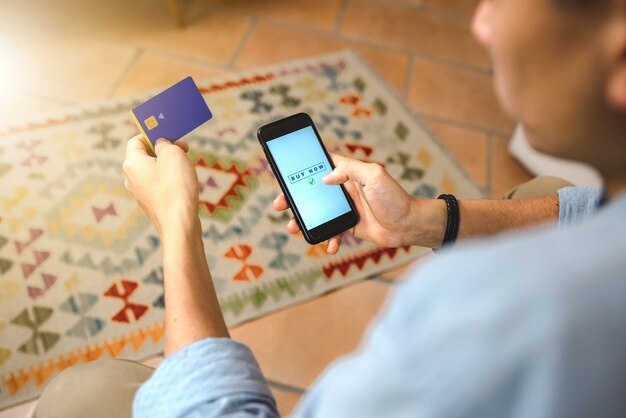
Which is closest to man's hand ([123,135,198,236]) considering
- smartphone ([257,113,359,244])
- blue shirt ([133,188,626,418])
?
smartphone ([257,113,359,244])

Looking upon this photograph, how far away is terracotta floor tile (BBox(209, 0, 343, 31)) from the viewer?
1989 mm

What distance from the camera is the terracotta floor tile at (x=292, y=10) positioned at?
1989 millimetres

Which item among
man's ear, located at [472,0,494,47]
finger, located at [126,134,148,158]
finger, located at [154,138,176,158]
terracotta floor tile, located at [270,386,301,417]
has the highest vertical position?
finger, located at [126,134,148,158]

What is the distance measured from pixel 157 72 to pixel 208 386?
1449mm

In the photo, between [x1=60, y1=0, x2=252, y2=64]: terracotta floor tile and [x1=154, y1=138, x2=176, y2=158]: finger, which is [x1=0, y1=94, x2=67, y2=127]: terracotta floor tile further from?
[x1=154, y1=138, x2=176, y2=158]: finger

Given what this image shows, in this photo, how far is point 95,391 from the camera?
706mm

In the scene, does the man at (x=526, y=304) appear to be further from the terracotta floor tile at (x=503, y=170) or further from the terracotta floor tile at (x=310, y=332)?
the terracotta floor tile at (x=503, y=170)

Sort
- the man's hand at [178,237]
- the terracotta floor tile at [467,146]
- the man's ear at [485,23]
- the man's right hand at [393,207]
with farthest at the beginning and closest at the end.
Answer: the terracotta floor tile at [467,146], the man's right hand at [393,207], the man's hand at [178,237], the man's ear at [485,23]

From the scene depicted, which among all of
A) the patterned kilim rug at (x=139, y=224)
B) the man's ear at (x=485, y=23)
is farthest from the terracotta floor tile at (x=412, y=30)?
the man's ear at (x=485, y=23)

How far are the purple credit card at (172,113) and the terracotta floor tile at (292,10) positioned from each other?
52.2 inches

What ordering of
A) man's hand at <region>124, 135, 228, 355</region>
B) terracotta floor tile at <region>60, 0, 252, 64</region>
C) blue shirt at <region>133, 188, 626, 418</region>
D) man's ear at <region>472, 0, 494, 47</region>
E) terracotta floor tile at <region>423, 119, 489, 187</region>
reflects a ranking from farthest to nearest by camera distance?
terracotta floor tile at <region>60, 0, 252, 64</region> → terracotta floor tile at <region>423, 119, 489, 187</region> → man's hand at <region>124, 135, 228, 355</region> → man's ear at <region>472, 0, 494, 47</region> → blue shirt at <region>133, 188, 626, 418</region>

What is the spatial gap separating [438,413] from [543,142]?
0.88ft

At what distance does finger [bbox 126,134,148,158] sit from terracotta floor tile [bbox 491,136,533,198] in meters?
1.17

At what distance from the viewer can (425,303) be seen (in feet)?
1.00
